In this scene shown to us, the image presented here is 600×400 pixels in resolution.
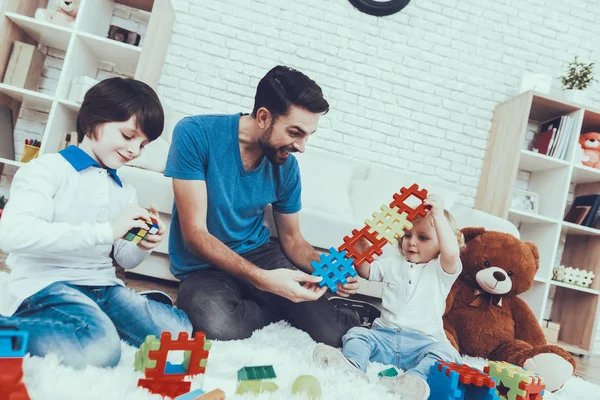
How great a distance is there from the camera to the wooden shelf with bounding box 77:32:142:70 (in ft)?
7.54

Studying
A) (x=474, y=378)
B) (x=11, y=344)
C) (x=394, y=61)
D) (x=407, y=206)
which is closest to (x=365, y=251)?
(x=407, y=206)

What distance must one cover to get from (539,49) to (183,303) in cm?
298

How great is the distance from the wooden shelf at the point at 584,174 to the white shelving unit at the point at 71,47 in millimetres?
2637

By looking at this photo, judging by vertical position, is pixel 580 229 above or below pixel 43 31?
below

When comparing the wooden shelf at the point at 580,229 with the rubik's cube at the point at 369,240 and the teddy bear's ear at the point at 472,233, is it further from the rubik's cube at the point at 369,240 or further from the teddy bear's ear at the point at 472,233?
the rubik's cube at the point at 369,240

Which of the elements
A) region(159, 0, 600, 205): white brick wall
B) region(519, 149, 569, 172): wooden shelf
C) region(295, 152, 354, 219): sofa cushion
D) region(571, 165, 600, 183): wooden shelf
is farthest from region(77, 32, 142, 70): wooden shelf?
region(571, 165, 600, 183): wooden shelf

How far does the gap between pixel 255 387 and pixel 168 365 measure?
18 centimetres

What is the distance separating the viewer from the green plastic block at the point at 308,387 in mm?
887

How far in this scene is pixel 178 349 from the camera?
800 mm

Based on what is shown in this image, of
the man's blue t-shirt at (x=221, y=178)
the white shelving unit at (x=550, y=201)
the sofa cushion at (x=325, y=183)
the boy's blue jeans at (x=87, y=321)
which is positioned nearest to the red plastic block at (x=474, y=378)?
the boy's blue jeans at (x=87, y=321)

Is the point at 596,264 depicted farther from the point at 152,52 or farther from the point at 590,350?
the point at 152,52

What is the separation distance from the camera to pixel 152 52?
2.38 metres

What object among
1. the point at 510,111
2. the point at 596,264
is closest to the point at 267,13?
the point at 510,111

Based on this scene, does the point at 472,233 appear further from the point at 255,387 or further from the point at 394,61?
the point at 394,61
